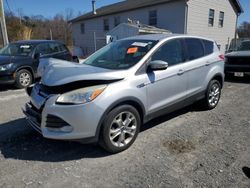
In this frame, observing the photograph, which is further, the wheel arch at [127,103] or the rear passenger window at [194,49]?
the rear passenger window at [194,49]

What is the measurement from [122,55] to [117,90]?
3.47ft

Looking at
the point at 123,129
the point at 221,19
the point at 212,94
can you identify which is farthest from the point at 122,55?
the point at 221,19

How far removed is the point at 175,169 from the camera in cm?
310

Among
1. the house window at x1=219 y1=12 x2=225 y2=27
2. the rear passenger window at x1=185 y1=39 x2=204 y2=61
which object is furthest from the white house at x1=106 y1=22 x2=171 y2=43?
the rear passenger window at x1=185 y1=39 x2=204 y2=61

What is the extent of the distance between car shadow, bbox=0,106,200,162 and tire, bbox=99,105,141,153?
0.22m

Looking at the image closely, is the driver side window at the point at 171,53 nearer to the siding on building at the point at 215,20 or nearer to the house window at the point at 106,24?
the siding on building at the point at 215,20

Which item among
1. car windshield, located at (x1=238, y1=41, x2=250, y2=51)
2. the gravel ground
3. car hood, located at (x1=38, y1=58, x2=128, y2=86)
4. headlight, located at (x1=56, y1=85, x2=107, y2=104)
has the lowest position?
the gravel ground

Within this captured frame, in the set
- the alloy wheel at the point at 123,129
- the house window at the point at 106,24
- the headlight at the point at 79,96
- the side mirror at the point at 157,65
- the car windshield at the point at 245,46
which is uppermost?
the house window at the point at 106,24

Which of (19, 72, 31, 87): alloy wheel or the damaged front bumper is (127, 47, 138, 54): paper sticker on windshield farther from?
(19, 72, 31, 87): alloy wheel

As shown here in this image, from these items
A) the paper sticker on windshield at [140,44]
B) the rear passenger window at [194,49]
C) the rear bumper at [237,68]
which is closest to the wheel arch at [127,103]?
the paper sticker on windshield at [140,44]

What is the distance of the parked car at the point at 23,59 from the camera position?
7.55 m

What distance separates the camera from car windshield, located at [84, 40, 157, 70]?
382cm

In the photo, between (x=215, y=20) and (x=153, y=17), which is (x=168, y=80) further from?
(x=215, y=20)

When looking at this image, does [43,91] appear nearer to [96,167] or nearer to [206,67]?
[96,167]
